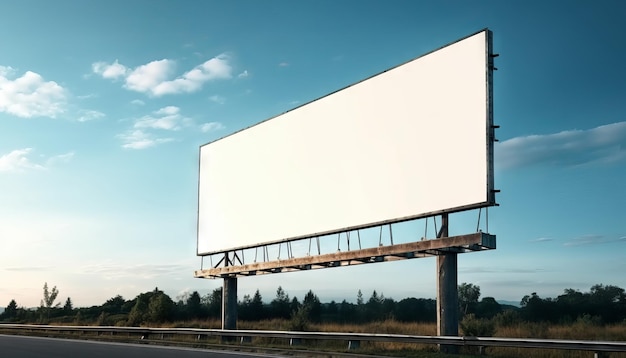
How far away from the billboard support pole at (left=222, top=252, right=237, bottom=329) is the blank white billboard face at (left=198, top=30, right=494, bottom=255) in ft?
5.86

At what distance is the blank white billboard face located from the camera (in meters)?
21.1

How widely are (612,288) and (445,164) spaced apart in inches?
1528

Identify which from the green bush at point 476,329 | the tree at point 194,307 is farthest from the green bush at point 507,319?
the tree at point 194,307

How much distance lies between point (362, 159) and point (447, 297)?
696 cm

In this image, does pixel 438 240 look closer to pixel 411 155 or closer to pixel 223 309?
pixel 411 155

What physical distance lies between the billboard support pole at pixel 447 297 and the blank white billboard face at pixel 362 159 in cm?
165

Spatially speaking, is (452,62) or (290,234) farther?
(290,234)

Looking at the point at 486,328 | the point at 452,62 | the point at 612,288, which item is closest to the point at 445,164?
the point at 452,62

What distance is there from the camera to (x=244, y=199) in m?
32.6

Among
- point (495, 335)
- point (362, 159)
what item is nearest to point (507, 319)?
point (495, 335)

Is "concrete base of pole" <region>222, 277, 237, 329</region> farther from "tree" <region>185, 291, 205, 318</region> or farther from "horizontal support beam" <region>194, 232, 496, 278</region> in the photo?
"tree" <region>185, 291, 205, 318</region>

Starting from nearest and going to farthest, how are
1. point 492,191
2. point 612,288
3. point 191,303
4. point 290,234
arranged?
point 492,191
point 290,234
point 612,288
point 191,303

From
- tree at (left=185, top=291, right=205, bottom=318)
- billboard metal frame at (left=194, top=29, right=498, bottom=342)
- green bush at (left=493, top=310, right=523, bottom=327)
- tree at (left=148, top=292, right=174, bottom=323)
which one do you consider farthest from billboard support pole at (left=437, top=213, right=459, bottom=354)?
tree at (left=185, top=291, right=205, bottom=318)

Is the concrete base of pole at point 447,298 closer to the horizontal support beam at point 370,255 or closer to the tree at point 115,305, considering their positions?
the horizontal support beam at point 370,255
